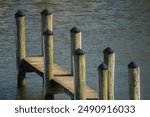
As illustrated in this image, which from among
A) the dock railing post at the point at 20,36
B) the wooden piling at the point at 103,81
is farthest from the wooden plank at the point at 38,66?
the wooden piling at the point at 103,81

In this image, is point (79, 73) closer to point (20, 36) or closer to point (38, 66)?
point (38, 66)

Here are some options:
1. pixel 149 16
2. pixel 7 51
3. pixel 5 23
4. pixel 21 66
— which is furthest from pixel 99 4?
pixel 21 66

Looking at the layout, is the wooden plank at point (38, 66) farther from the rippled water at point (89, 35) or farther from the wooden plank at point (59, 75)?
the rippled water at point (89, 35)

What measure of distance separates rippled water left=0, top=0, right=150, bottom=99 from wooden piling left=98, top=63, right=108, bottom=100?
3991 millimetres

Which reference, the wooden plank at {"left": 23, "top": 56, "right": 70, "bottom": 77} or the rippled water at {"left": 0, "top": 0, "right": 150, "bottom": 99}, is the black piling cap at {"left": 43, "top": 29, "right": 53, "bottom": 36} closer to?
the wooden plank at {"left": 23, "top": 56, "right": 70, "bottom": 77}

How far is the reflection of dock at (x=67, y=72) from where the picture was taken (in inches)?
780

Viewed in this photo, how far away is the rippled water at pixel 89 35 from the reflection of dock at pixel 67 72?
2.24 ft

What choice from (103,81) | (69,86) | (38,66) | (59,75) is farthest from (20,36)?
(103,81)

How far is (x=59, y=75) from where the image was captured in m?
23.5

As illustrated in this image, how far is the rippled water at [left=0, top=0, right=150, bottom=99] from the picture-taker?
25.3m

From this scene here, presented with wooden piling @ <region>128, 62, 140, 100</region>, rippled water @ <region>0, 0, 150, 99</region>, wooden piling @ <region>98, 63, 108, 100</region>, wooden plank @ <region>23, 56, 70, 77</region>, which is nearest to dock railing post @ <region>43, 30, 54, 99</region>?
wooden plank @ <region>23, 56, 70, 77</region>

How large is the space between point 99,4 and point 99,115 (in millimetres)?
19109

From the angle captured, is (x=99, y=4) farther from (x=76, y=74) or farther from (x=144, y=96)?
(x=76, y=74)

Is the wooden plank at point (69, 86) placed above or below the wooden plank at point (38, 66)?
below
